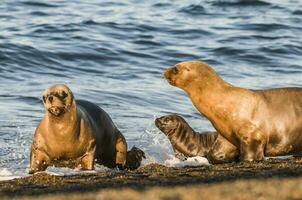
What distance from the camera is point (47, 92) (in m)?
8.96

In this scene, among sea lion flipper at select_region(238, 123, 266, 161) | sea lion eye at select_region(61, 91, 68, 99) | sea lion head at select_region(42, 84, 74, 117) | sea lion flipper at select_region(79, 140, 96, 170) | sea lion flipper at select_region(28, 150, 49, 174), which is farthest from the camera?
sea lion flipper at select_region(238, 123, 266, 161)

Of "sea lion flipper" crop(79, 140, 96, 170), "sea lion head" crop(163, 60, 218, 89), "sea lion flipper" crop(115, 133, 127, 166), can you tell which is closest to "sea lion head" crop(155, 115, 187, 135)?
"sea lion flipper" crop(115, 133, 127, 166)

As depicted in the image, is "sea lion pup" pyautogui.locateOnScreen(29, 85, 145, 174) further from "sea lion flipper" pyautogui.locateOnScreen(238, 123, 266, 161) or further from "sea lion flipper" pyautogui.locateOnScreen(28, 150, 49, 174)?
"sea lion flipper" pyautogui.locateOnScreen(238, 123, 266, 161)

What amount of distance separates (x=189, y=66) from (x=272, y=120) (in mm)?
1038

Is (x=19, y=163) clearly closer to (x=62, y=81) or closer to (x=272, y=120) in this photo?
(x=272, y=120)

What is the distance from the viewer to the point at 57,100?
8.92 metres

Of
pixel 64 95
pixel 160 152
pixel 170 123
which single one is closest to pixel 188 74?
pixel 64 95

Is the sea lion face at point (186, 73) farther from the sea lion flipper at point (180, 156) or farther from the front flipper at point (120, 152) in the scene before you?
the sea lion flipper at point (180, 156)

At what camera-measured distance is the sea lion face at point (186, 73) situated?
1001 cm

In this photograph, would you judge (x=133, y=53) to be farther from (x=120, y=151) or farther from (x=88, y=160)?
(x=88, y=160)

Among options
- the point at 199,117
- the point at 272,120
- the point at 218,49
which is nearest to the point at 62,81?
the point at 199,117

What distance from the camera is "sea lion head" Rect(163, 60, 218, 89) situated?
1000 cm

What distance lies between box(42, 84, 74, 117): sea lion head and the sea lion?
140 cm

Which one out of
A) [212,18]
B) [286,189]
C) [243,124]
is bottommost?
[212,18]
